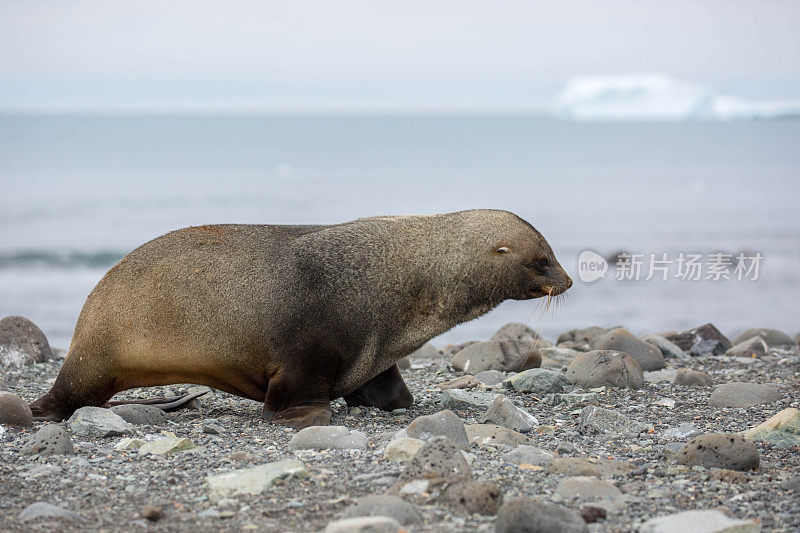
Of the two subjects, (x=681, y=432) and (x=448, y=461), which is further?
(x=681, y=432)

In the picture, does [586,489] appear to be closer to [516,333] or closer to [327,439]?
[327,439]

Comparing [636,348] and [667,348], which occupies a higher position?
[636,348]

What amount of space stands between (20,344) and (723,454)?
6.80 metres

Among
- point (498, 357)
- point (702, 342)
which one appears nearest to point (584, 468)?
point (498, 357)

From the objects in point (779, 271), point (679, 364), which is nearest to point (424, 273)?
point (679, 364)

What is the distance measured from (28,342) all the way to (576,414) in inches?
218

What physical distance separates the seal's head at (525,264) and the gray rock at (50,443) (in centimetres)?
315

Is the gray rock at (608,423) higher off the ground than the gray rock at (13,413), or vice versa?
the gray rock at (13,413)

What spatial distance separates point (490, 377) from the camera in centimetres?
820

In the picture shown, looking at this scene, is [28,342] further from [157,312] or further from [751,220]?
[751,220]

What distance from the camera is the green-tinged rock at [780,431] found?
5809 millimetres

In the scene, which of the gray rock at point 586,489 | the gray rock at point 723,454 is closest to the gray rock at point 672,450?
the gray rock at point 723,454

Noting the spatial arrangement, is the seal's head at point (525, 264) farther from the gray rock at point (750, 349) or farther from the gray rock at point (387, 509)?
the gray rock at point (750, 349)

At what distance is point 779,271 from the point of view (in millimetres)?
23734
